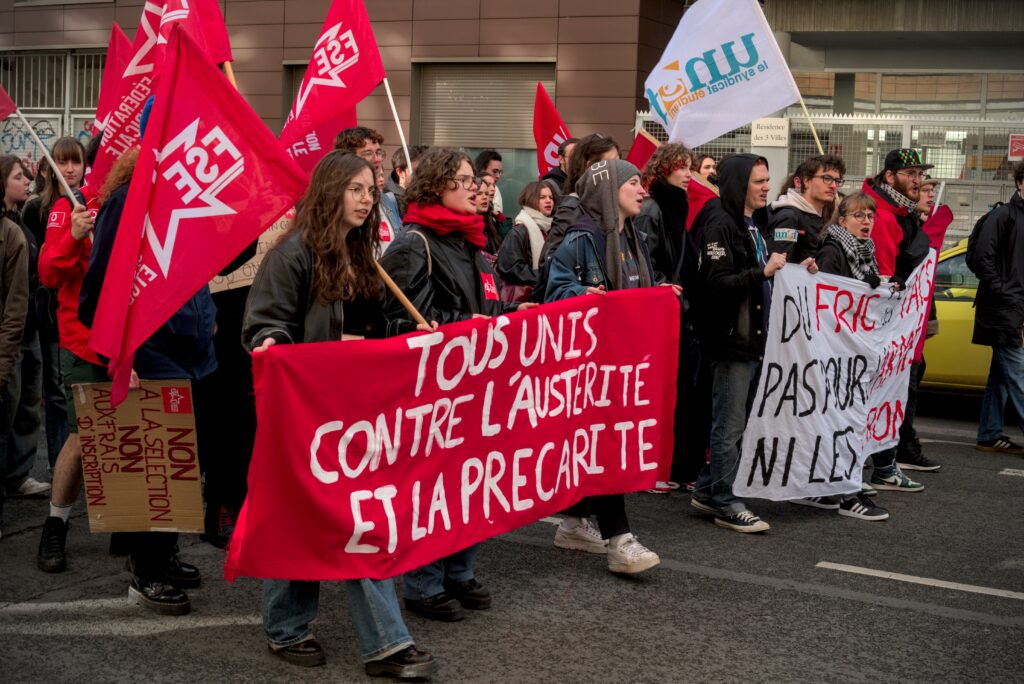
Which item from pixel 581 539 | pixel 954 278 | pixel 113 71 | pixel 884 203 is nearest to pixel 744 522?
pixel 581 539

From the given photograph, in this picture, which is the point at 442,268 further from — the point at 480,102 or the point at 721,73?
the point at 480,102

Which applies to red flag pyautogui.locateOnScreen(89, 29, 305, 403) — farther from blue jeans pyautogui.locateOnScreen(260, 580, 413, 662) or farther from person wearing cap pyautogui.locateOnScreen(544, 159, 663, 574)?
person wearing cap pyautogui.locateOnScreen(544, 159, 663, 574)

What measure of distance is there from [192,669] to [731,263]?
368 centimetres

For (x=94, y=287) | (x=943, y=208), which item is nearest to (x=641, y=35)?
(x=943, y=208)

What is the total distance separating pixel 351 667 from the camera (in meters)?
4.86

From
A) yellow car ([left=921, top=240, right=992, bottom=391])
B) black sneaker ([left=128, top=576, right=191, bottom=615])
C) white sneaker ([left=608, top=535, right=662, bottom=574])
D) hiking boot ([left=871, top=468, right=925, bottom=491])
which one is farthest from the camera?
yellow car ([left=921, top=240, right=992, bottom=391])

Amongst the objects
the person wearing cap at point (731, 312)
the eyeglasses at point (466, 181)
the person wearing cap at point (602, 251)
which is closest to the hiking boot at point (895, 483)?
the person wearing cap at point (731, 312)

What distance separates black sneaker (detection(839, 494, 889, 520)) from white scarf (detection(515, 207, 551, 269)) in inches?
102

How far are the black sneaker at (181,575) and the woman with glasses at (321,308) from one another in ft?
3.21

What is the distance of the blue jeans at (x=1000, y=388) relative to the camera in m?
9.70

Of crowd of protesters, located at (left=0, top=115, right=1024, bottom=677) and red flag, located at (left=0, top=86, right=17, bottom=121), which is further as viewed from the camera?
red flag, located at (left=0, top=86, right=17, bottom=121)

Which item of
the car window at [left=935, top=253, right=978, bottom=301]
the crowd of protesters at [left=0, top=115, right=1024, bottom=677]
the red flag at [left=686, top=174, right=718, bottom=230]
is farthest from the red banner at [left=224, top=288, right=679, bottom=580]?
the car window at [left=935, top=253, right=978, bottom=301]

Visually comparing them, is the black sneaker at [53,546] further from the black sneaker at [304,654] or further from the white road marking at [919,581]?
the white road marking at [919,581]

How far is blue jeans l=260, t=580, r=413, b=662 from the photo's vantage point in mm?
4676
